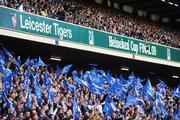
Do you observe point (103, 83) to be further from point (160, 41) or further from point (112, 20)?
point (160, 41)

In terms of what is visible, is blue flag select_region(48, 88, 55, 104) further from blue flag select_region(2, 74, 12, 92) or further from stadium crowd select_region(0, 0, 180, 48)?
stadium crowd select_region(0, 0, 180, 48)

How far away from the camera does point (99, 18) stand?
1023 inches

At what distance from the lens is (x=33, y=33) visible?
19.1m

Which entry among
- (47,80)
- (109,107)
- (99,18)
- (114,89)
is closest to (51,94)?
(47,80)

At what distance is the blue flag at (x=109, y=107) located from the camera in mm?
21109

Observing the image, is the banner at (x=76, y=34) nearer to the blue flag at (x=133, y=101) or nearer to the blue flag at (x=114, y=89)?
the blue flag at (x=114, y=89)

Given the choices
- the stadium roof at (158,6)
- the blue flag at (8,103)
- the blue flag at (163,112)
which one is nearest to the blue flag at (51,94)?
the blue flag at (8,103)

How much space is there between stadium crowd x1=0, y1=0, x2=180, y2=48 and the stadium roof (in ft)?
4.11

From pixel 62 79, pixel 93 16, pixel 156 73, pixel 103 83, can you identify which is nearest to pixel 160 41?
pixel 156 73

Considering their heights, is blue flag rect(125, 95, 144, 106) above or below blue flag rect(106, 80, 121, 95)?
below

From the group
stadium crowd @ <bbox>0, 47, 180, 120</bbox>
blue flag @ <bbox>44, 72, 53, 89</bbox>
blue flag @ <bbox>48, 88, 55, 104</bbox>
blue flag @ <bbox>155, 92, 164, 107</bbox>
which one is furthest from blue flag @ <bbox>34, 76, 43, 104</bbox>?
blue flag @ <bbox>155, 92, 164, 107</bbox>

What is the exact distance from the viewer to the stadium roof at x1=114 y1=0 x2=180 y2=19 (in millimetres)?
32469

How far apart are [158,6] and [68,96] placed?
54.4 feet

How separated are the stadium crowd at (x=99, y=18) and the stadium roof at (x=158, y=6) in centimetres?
125
